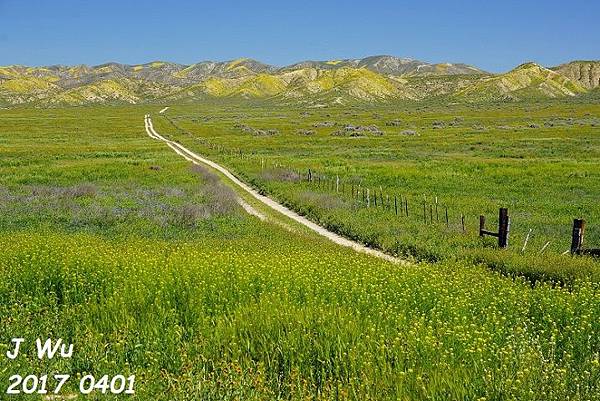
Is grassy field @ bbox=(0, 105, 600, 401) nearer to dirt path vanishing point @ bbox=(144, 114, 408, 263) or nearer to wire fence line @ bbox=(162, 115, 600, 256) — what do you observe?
wire fence line @ bbox=(162, 115, 600, 256)

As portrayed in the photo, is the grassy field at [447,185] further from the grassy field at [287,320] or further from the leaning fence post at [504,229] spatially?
the grassy field at [287,320]

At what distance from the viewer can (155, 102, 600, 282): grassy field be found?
21906mm

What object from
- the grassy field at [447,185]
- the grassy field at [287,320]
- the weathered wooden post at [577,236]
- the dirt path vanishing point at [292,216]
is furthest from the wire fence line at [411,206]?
the dirt path vanishing point at [292,216]

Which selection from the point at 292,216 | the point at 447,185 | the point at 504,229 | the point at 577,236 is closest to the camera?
the point at 577,236

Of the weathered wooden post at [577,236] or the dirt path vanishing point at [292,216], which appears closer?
the weathered wooden post at [577,236]

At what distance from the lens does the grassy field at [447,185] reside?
862 inches

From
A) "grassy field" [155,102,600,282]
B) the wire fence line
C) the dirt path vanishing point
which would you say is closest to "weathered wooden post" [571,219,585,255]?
the wire fence line

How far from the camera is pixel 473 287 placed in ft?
43.8

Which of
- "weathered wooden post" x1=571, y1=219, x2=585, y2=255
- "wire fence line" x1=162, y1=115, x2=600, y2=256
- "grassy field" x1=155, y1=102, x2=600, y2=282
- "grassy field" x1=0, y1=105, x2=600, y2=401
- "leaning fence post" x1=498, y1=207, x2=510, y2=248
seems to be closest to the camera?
"grassy field" x1=0, y1=105, x2=600, y2=401

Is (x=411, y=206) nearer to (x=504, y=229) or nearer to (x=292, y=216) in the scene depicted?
(x=292, y=216)

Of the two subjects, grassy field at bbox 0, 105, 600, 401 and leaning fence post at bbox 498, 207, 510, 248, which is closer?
grassy field at bbox 0, 105, 600, 401

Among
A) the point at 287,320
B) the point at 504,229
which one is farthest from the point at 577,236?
the point at 287,320

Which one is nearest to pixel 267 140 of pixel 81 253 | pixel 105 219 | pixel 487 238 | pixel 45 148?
pixel 45 148

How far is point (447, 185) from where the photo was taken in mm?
40188
